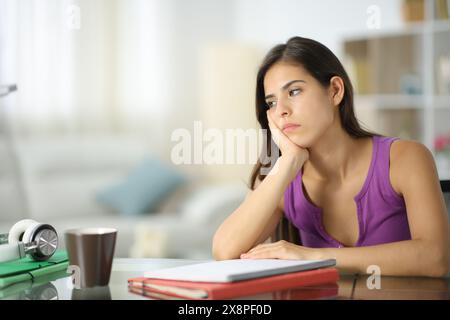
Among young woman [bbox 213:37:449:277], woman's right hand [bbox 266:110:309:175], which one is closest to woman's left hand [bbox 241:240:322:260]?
young woman [bbox 213:37:449:277]

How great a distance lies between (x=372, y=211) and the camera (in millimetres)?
1349

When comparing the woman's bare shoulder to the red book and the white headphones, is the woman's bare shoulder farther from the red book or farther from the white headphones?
the white headphones

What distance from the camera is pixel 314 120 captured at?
1.32m

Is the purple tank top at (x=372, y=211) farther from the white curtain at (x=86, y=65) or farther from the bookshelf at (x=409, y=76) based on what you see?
the white curtain at (x=86, y=65)

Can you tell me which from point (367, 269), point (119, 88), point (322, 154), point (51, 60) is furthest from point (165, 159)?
point (367, 269)

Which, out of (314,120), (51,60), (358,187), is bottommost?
(358,187)

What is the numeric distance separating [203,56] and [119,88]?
639 millimetres

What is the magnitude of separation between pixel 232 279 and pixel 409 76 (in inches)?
125

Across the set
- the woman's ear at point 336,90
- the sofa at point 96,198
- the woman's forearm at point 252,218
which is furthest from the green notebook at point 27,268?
the sofa at point 96,198

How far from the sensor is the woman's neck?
1403 millimetres

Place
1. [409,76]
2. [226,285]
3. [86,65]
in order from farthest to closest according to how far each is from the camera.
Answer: [86,65], [409,76], [226,285]

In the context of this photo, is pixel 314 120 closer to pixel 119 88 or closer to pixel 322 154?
pixel 322 154

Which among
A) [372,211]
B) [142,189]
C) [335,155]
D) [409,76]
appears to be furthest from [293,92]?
[142,189]

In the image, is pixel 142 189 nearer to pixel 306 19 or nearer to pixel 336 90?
pixel 306 19
